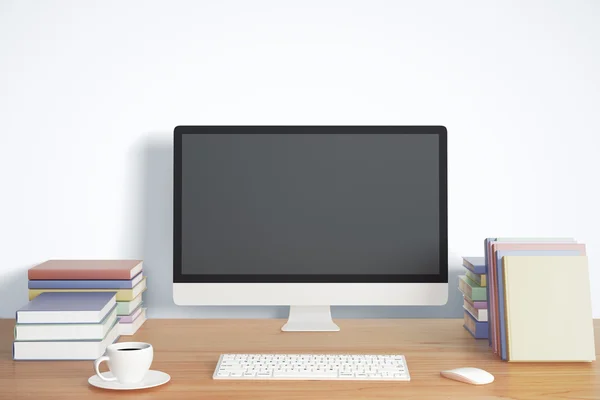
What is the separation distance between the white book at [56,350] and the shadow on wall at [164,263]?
462mm

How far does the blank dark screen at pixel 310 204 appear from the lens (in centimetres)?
170

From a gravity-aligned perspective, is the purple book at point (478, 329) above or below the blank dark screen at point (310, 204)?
below

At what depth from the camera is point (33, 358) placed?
1.49 meters

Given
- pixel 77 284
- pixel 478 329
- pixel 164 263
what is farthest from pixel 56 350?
pixel 478 329

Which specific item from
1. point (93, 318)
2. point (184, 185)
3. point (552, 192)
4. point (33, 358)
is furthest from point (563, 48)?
point (33, 358)

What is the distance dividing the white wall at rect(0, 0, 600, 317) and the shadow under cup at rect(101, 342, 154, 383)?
2.10ft

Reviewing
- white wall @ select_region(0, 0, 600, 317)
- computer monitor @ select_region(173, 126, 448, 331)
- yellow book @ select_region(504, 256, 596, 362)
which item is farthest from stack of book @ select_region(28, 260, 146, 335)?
yellow book @ select_region(504, 256, 596, 362)

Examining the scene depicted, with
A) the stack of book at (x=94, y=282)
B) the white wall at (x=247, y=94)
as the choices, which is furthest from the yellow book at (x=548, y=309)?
the stack of book at (x=94, y=282)

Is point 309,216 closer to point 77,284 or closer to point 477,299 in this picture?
point 477,299

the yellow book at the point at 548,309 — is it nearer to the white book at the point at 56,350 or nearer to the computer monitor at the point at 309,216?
the computer monitor at the point at 309,216

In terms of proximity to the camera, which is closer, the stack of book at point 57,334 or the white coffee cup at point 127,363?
the white coffee cup at point 127,363

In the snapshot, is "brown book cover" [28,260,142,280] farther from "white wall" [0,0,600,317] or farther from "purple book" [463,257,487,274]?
"purple book" [463,257,487,274]

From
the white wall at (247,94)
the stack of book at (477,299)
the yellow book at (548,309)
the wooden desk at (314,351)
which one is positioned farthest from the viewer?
the white wall at (247,94)

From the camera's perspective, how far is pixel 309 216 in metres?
1.71
